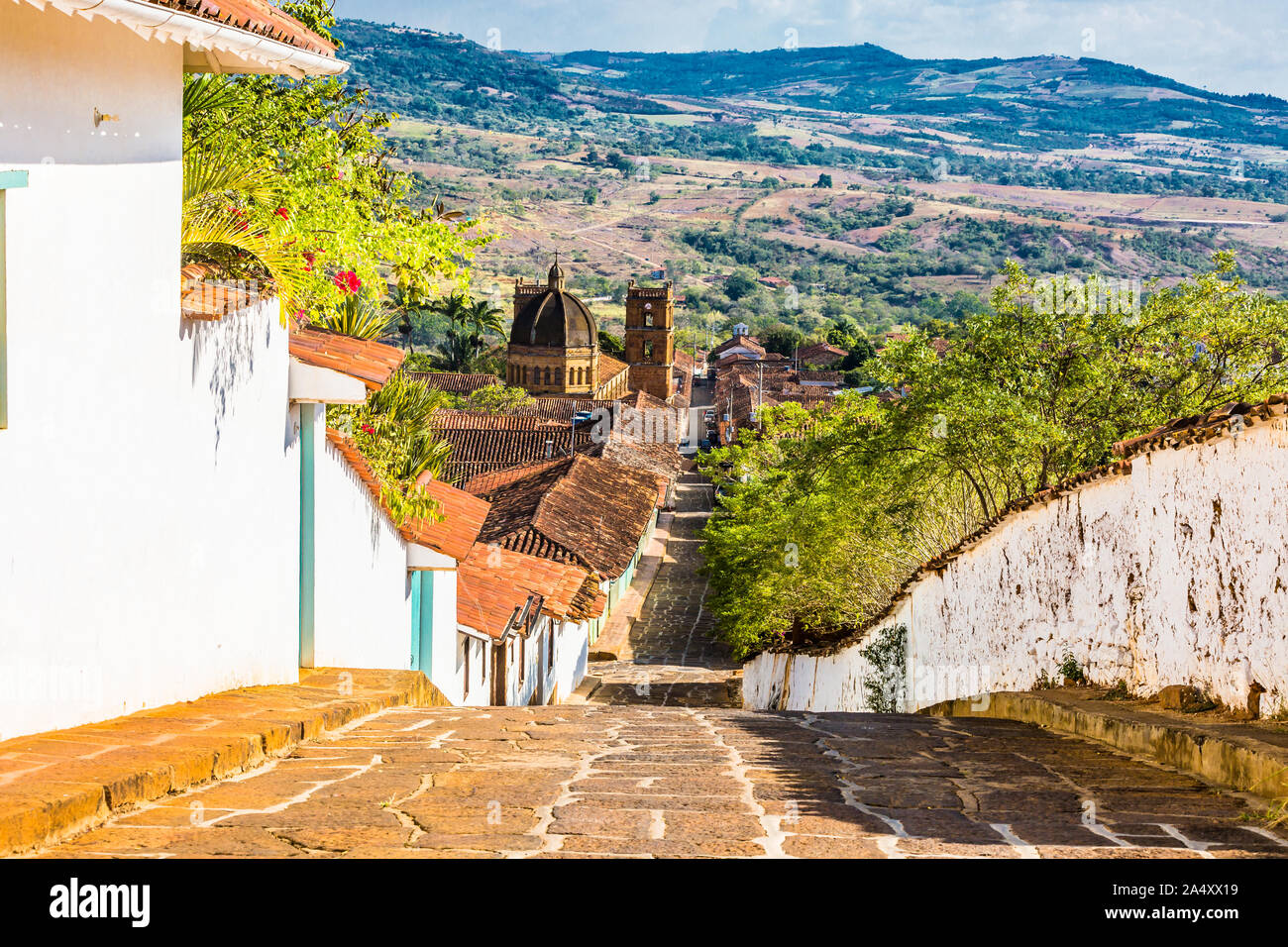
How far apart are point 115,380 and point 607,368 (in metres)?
82.6

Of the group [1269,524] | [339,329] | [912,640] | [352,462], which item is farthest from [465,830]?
[912,640]

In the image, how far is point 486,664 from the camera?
597 inches

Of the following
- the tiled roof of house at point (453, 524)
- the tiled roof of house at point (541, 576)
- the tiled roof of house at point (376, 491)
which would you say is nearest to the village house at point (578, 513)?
the tiled roof of house at point (541, 576)

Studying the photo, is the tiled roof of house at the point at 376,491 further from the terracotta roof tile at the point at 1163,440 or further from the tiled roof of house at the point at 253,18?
the terracotta roof tile at the point at 1163,440

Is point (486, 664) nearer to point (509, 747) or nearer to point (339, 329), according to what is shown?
point (339, 329)

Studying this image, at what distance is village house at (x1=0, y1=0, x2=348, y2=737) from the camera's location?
13.3 ft

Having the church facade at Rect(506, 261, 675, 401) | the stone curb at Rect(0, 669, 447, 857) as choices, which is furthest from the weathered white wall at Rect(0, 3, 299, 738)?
the church facade at Rect(506, 261, 675, 401)

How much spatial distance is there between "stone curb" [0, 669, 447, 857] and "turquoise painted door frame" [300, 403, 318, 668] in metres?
1.01

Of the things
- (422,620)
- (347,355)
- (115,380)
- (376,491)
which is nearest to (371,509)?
(376,491)

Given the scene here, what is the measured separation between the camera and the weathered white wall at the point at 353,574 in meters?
7.71

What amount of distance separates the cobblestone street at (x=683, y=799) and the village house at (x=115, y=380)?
2.41 feet

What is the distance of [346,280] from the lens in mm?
6902

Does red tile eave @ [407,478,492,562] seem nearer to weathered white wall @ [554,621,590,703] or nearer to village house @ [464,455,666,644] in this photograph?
weathered white wall @ [554,621,590,703]

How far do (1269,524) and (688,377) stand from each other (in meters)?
97.0
